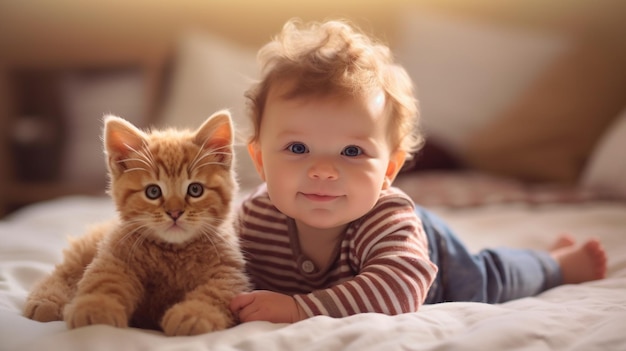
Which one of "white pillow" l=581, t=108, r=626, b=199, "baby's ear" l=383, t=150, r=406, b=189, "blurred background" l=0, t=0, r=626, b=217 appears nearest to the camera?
"baby's ear" l=383, t=150, r=406, b=189

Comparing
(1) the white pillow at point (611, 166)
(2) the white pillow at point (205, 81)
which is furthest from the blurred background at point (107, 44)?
(1) the white pillow at point (611, 166)

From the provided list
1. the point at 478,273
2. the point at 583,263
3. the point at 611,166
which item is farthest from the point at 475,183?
the point at 478,273

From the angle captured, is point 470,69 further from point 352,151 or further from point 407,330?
point 407,330

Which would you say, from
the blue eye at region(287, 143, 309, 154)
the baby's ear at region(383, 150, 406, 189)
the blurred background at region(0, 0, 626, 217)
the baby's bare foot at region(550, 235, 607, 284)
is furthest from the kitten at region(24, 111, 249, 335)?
the blurred background at region(0, 0, 626, 217)

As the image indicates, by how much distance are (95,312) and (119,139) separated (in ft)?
0.91

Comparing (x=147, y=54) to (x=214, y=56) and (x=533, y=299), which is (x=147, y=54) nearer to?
(x=214, y=56)

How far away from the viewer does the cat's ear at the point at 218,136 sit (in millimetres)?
1056

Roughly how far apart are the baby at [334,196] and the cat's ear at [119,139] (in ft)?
0.81

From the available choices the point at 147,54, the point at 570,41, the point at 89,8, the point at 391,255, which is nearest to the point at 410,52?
the point at 570,41

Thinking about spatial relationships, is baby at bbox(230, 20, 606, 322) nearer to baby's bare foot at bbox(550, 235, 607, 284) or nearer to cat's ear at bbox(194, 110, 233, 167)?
cat's ear at bbox(194, 110, 233, 167)

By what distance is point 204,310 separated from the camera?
935mm

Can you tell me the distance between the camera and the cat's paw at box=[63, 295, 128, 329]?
2.94 ft

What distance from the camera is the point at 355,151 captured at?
112cm

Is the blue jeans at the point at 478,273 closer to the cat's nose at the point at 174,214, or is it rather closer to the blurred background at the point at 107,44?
the cat's nose at the point at 174,214
